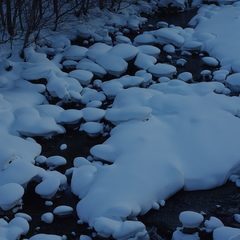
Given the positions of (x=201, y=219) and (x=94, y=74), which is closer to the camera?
(x=201, y=219)

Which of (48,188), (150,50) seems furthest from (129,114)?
(150,50)

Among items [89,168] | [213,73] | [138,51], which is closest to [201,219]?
[89,168]

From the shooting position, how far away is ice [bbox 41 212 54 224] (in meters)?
3.21

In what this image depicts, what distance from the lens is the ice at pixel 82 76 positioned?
18.1ft

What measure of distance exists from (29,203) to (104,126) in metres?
1.48

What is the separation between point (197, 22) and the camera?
8164 millimetres

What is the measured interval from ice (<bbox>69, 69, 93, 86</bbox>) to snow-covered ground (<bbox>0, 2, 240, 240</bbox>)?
0.6 inches

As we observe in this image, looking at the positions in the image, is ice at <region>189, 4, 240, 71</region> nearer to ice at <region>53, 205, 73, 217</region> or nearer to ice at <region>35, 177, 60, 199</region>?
ice at <region>35, 177, 60, 199</region>

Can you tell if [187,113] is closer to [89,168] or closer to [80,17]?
[89,168]

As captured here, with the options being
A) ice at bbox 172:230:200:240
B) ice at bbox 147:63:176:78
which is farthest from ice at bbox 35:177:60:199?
ice at bbox 147:63:176:78

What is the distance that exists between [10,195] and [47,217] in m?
0.39

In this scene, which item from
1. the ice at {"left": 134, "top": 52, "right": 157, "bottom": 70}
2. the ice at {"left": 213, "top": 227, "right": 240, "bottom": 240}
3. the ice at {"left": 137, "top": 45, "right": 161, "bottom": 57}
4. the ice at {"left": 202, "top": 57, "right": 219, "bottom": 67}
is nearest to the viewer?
the ice at {"left": 213, "top": 227, "right": 240, "bottom": 240}

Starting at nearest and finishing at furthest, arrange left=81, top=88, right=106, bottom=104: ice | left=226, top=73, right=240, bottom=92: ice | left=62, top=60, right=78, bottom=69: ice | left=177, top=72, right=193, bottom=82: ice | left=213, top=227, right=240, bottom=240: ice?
left=213, top=227, right=240, bottom=240: ice
left=81, top=88, right=106, bottom=104: ice
left=226, top=73, right=240, bottom=92: ice
left=177, top=72, right=193, bottom=82: ice
left=62, top=60, right=78, bottom=69: ice

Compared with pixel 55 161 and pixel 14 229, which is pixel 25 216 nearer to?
pixel 14 229
